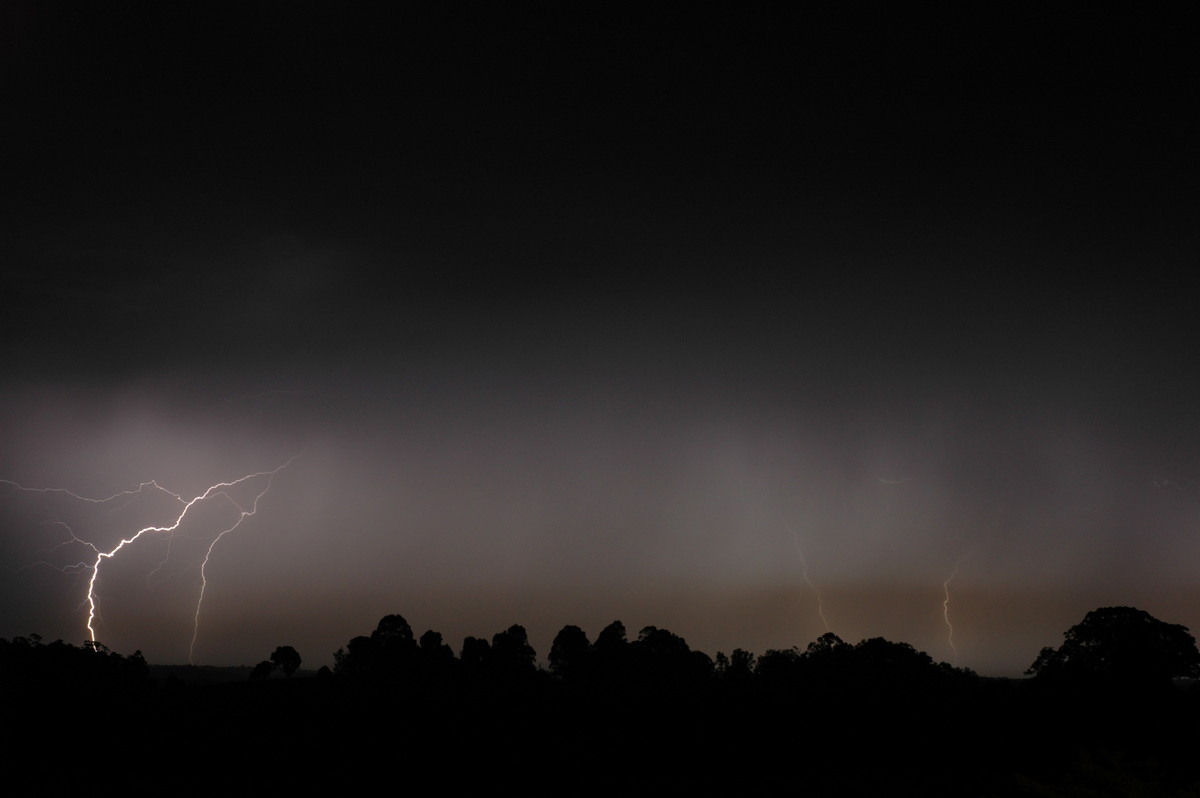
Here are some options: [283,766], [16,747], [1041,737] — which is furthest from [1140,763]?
[16,747]

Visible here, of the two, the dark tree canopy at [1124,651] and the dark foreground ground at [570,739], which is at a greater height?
the dark tree canopy at [1124,651]

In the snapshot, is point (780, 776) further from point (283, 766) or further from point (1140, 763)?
point (1140, 763)

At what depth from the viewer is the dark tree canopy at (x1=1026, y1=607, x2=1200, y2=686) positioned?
5159 centimetres

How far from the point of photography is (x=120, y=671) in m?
40.1

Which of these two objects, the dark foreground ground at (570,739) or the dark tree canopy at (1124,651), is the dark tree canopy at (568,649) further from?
the dark tree canopy at (1124,651)

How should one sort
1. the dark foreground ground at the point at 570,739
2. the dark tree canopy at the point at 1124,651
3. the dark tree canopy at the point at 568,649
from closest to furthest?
the dark foreground ground at the point at 570,739 < the dark tree canopy at the point at 1124,651 < the dark tree canopy at the point at 568,649

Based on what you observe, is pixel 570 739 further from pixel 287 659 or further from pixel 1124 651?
pixel 287 659

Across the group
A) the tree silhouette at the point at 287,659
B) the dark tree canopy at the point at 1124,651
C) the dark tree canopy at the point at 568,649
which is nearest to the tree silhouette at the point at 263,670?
the tree silhouette at the point at 287,659

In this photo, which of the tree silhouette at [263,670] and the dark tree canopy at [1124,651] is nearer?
the dark tree canopy at [1124,651]

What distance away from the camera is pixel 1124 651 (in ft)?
177

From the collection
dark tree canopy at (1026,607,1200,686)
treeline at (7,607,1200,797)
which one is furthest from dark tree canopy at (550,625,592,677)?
dark tree canopy at (1026,607,1200,686)

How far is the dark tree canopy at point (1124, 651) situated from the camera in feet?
169

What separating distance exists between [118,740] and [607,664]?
155ft

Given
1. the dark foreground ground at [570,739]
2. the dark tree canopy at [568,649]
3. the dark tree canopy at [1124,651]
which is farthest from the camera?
the dark tree canopy at [568,649]
